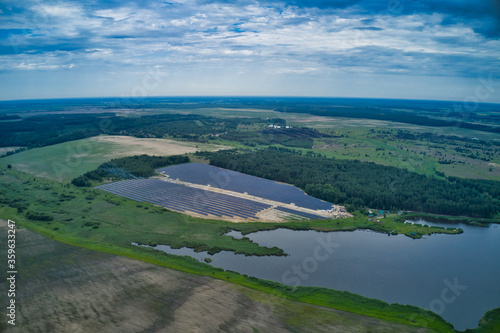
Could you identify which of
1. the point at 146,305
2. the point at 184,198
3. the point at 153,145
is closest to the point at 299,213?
the point at 184,198

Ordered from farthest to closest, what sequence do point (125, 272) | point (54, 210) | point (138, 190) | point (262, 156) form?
point (262, 156) → point (138, 190) → point (54, 210) → point (125, 272)

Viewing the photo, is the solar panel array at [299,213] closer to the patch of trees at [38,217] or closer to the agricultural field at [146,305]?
the agricultural field at [146,305]

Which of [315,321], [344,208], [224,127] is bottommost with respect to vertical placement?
[315,321]

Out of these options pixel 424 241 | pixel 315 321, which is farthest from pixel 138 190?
pixel 424 241

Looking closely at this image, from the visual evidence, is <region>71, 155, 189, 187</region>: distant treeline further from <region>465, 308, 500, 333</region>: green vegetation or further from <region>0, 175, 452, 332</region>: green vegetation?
<region>465, 308, 500, 333</region>: green vegetation

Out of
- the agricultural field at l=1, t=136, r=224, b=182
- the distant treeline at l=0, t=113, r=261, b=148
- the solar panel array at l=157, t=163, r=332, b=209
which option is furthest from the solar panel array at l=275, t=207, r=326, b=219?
the distant treeline at l=0, t=113, r=261, b=148

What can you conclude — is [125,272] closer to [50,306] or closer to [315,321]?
[50,306]
